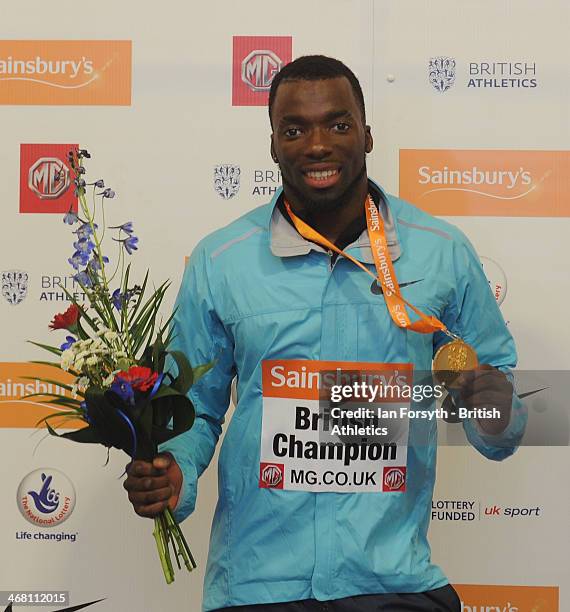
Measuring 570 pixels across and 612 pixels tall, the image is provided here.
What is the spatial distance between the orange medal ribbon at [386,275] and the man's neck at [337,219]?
2cm

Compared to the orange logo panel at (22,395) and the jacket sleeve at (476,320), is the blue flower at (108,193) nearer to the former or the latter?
the orange logo panel at (22,395)

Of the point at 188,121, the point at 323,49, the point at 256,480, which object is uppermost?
the point at 323,49

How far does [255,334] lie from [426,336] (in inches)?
12.2

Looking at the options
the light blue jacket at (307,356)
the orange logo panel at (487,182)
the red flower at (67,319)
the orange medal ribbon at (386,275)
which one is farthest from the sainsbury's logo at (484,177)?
the red flower at (67,319)

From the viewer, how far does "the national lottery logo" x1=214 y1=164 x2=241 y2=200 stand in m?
2.61

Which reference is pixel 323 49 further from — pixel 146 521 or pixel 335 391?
pixel 146 521

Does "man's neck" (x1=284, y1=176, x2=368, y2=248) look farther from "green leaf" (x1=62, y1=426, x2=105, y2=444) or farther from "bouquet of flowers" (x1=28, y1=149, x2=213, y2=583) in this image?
"green leaf" (x1=62, y1=426, x2=105, y2=444)

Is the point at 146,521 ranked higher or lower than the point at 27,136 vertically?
lower

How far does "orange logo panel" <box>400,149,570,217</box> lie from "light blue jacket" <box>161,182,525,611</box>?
58 centimetres

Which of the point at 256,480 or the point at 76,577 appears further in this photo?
the point at 76,577

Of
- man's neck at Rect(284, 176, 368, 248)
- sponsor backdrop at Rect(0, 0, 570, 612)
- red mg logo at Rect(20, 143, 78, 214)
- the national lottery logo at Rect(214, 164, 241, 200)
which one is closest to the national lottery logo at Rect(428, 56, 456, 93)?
sponsor backdrop at Rect(0, 0, 570, 612)

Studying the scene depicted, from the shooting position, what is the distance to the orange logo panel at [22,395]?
2621 mm

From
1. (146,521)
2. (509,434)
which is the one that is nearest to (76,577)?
(146,521)

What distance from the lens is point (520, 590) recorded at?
102 inches
